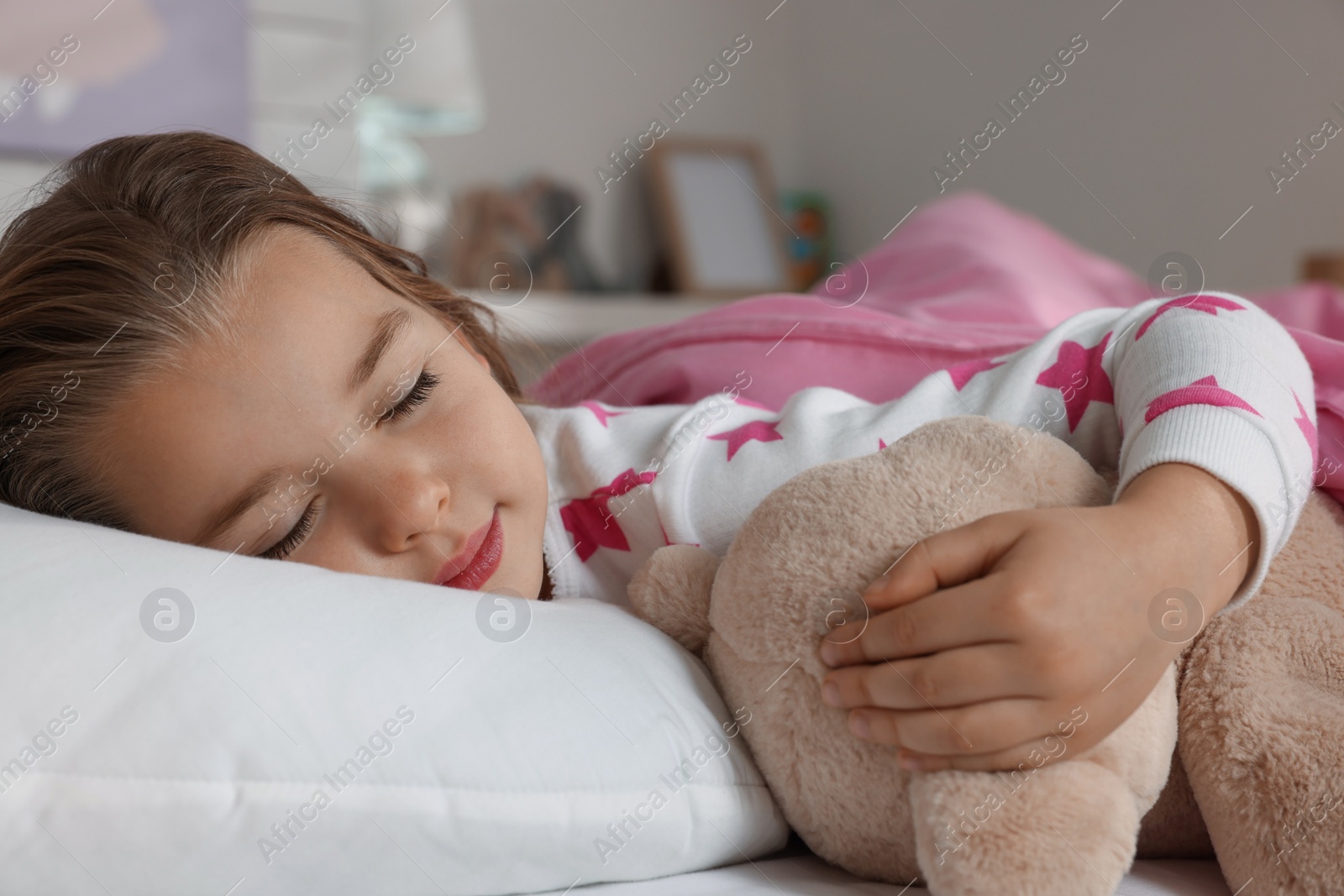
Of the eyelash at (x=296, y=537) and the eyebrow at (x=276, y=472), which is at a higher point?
the eyebrow at (x=276, y=472)

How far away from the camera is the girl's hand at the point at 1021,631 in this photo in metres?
0.46

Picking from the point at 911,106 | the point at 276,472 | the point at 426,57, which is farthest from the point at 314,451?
the point at 911,106

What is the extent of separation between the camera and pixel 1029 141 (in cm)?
280

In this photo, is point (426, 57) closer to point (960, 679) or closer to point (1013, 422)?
point (1013, 422)

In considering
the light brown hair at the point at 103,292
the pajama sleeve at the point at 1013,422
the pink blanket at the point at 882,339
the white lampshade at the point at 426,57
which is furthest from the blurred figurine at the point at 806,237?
the light brown hair at the point at 103,292

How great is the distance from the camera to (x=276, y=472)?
64cm

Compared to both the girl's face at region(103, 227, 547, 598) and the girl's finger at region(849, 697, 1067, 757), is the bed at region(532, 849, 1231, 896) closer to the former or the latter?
the girl's finger at region(849, 697, 1067, 757)

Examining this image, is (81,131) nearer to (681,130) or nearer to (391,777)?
(681,130)

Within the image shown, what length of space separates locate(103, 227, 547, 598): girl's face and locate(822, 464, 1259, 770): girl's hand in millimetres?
284

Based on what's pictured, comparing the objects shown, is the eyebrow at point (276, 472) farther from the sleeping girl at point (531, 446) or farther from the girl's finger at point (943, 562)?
the girl's finger at point (943, 562)

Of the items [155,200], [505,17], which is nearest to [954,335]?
[155,200]

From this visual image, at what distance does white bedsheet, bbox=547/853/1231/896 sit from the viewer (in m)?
0.51

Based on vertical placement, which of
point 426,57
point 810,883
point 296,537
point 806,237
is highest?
point 426,57

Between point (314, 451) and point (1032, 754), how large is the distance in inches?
17.3
